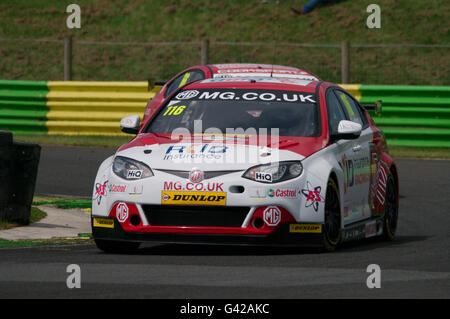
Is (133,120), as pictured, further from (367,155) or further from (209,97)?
(367,155)

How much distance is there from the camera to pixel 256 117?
9766 mm

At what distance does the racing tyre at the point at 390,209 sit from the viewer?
35.4ft

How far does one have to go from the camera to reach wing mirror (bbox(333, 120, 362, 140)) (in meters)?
9.54

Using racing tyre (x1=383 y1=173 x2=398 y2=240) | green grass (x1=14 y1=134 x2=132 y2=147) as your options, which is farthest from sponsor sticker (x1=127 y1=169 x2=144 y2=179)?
green grass (x1=14 y1=134 x2=132 y2=147)

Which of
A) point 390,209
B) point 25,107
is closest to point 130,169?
point 390,209

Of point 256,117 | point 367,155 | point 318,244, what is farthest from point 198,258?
point 367,155

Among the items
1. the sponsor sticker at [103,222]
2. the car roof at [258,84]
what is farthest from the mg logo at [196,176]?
the car roof at [258,84]

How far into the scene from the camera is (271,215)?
8.77 metres

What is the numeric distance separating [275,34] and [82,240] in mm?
26393

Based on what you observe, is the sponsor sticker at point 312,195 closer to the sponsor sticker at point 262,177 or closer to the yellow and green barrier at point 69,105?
the sponsor sticker at point 262,177

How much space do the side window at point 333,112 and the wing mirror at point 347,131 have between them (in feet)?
0.39

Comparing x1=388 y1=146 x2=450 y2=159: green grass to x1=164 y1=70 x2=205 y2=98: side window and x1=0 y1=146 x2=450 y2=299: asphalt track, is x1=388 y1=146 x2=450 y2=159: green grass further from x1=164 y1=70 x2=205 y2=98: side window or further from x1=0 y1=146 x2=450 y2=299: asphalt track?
x1=0 y1=146 x2=450 y2=299: asphalt track

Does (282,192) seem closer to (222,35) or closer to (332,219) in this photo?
(332,219)

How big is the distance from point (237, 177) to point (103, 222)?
120cm
